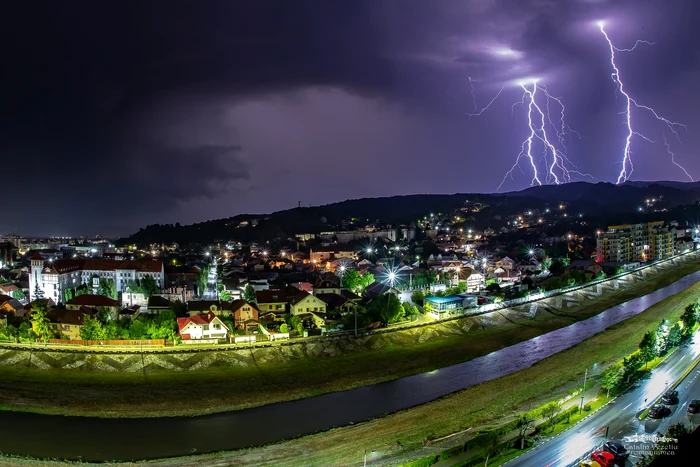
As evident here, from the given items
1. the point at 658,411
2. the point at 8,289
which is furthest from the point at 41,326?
the point at 658,411

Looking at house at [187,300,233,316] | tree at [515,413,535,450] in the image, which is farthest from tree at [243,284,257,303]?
tree at [515,413,535,450]

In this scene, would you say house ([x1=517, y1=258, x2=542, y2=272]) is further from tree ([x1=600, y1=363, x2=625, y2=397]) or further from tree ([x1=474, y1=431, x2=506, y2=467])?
tree ([x1=474, y1=431, x2=506, y2=467])

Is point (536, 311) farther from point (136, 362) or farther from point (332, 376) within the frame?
point (136, 362)

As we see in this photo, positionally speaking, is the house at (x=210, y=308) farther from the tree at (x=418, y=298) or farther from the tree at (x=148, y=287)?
the tree at (x=418, y=298)

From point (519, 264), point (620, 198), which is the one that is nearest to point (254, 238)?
point (519, 264)

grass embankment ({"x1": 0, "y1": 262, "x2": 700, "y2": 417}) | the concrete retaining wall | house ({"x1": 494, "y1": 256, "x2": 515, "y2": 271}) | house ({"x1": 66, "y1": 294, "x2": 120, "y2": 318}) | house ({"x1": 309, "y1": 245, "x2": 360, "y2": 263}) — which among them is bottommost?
grass embankment ({"x1": 0, "y1": 262, "x2": 700, "y2": 417})
